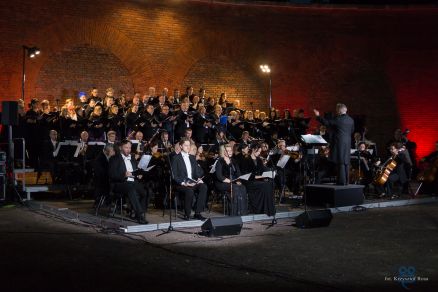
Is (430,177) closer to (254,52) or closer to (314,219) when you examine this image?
(314,219)

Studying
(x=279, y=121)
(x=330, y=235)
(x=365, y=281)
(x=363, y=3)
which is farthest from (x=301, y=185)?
(x=363, y=3)

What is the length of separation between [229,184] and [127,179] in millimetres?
2067

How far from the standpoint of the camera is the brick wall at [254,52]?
17.8 metres

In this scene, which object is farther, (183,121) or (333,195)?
(183,121)

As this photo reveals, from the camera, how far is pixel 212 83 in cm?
2034

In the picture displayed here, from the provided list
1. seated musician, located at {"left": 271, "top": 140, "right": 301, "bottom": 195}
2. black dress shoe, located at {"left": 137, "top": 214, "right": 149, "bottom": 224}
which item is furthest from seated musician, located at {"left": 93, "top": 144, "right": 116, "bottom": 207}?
seated musician, located at {"left": 271, "top": 140, "right": 301, "bottom": 195}

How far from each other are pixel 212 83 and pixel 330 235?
1198 cm

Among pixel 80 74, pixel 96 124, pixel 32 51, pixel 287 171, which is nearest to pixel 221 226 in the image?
pixel 287 171

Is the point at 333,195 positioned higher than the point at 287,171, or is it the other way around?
the point at 287,171

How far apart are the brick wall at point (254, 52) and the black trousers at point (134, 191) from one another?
811cm

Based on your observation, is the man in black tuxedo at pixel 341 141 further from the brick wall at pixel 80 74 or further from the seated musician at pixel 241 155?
the brick wall at pixel 80 74

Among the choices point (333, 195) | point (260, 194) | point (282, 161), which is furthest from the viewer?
point (282, 161)

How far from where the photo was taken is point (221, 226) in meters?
9.00

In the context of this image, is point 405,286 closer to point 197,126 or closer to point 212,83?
point 197,126
